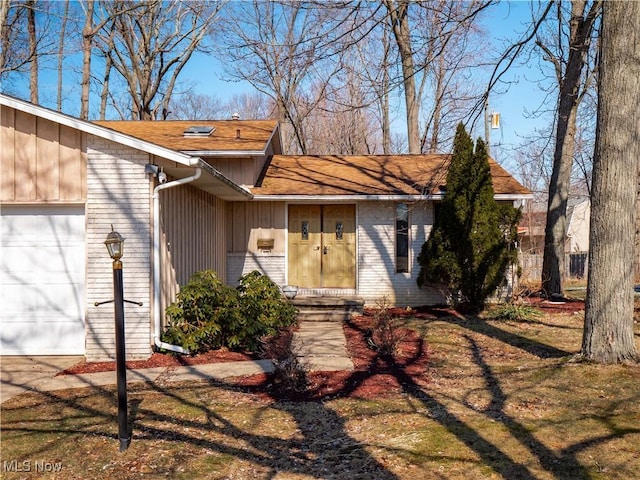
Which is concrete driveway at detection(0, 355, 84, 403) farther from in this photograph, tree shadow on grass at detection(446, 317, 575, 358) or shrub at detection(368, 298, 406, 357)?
tree shadow on grass at detection(446, 317, 575, 358)

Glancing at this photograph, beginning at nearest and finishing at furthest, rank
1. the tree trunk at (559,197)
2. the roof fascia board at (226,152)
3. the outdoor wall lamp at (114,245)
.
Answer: the outdoor wall lamp at (114,245), the roof fascia board at (226,152), the tree trunk at (559,197)

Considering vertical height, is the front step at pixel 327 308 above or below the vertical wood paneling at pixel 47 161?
below

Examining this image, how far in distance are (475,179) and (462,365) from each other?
5.36 meters

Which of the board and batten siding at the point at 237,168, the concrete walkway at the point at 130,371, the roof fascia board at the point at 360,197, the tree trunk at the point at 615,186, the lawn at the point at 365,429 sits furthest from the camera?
the board and batten siding at the point at 237,168

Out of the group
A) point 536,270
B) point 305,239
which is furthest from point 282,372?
point 536,270

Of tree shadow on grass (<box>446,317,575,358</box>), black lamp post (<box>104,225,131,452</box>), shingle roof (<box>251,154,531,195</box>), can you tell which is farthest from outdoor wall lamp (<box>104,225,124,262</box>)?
shingle roof (<box>251,154,531,195</box>)

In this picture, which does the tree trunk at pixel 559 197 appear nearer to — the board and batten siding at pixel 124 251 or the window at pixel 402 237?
the window at pixel 402 237

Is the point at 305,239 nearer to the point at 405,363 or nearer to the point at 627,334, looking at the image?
the point at 405,363

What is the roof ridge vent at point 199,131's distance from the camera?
1333cm

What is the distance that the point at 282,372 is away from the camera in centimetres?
665

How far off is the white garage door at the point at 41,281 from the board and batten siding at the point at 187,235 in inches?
47.8

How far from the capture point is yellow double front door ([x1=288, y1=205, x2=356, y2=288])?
13.3 metres

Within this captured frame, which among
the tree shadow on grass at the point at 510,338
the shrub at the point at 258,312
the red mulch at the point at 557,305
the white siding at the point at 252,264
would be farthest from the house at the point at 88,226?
the red mulch at the point at 557,305

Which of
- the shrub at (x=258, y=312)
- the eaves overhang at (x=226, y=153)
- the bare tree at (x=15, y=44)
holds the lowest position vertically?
the shrub at (x=258, y=312)
